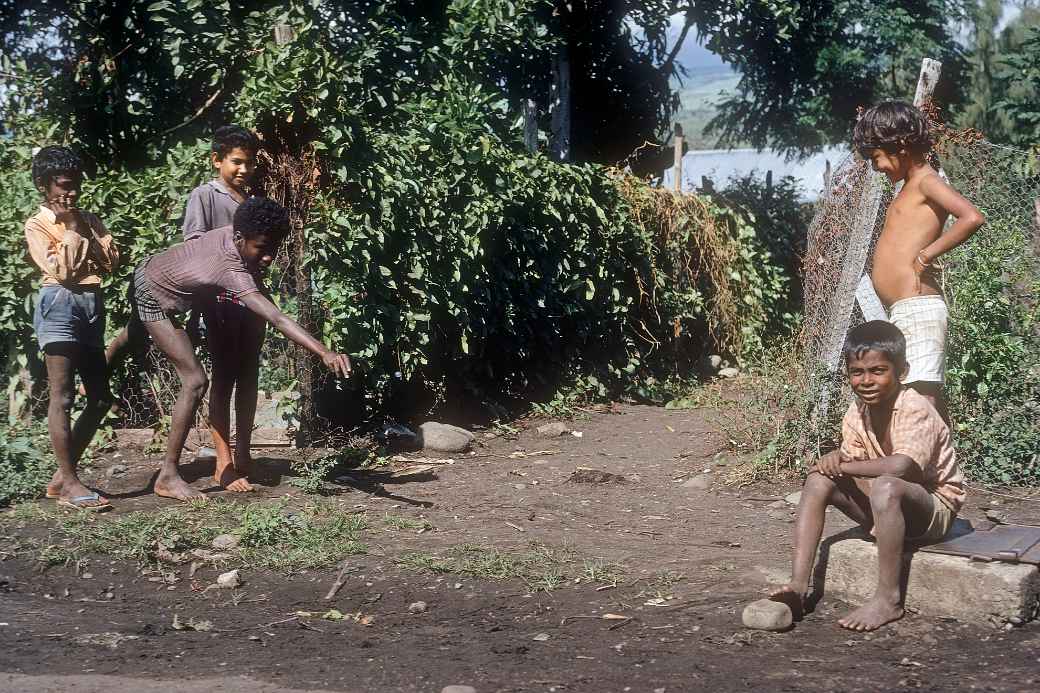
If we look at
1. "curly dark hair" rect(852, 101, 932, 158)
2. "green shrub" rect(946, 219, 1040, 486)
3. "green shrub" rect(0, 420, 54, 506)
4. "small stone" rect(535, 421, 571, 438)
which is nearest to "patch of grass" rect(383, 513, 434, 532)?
"green shrub" rect(0, 420, 54, 506)

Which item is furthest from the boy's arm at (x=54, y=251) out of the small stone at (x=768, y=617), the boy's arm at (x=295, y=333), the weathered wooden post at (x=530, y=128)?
the weathered wooden post at (x=530, y=128)

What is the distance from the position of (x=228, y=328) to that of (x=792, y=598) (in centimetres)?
355

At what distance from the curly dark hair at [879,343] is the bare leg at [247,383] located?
3.44 m

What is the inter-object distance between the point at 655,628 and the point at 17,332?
544cm

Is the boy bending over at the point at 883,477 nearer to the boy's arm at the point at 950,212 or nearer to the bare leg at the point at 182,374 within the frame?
the boy's arm at the point at 950,212

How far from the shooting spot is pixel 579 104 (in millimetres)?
19703

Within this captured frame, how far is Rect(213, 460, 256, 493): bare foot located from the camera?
6.25 meters

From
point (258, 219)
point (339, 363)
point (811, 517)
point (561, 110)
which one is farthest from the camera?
point (561, 110)

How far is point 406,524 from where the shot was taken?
569cm

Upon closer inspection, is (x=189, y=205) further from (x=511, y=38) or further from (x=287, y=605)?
(x=511, y=38)

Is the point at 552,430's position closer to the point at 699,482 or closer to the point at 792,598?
the point at 699,482

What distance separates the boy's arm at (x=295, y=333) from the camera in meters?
4.90

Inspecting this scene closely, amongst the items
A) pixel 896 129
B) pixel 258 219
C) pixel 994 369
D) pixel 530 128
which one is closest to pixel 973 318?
pixel 994 369

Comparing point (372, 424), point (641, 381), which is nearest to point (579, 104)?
point (641, 381)
